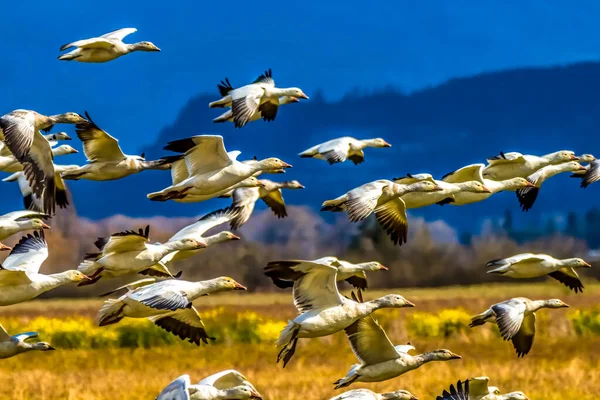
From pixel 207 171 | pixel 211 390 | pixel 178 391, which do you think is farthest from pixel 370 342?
pixel 178 391

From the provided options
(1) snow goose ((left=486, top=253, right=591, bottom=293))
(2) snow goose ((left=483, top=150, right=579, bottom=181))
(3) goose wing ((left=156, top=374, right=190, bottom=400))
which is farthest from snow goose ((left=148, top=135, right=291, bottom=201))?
(3) goose wing ((left=156, top=374, right=190, bottom=400))

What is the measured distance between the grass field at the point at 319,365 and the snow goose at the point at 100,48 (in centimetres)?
408

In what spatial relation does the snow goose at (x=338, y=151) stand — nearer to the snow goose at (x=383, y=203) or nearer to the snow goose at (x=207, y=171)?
the snow goose at (x=383, y=203)

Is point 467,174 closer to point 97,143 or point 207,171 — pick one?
point 207,171

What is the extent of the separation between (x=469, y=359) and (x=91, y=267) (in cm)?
796

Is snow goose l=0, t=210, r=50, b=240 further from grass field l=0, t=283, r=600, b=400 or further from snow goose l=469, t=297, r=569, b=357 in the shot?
snow goose l=469, t=297, r=569, b=357

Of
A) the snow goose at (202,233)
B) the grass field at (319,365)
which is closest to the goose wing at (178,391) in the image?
the snow goose at (202,233)

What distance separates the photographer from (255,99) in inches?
456

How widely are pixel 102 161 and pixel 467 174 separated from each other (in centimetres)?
345

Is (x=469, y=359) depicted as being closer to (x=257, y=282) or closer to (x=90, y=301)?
(x=257, y=282)

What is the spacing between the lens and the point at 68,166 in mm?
11805

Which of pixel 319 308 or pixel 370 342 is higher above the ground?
pixel 319 308

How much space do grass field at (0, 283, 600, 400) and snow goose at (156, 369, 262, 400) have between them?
4197 millimetres

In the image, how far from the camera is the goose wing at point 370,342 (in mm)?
10438
